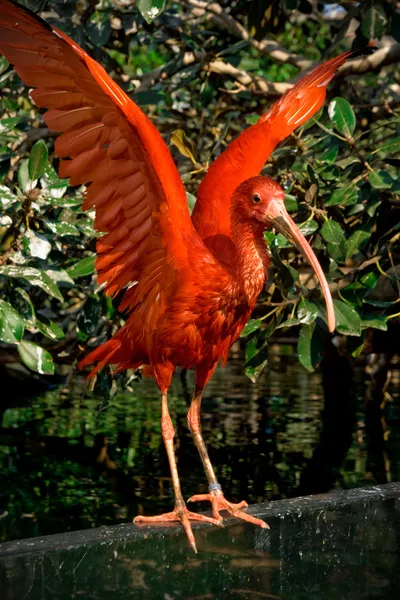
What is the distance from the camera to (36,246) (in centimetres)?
462

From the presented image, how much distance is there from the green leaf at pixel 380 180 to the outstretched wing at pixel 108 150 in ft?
5.03

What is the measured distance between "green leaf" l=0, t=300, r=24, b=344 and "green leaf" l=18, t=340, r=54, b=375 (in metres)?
0.30

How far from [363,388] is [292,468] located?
10.5ft

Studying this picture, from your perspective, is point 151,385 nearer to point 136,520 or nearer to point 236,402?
point 236,402

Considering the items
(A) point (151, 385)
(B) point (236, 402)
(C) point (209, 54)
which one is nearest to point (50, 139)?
(C) point (209, 54)

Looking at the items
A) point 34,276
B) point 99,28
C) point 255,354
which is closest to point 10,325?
point 34,276

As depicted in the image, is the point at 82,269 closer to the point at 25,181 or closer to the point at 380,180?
the point at 25,181

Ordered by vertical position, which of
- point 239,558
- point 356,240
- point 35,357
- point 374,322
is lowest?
point 239,558

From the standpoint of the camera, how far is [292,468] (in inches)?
294

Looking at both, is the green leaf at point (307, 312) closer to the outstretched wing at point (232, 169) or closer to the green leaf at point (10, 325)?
the outstretched wing at point (232, 169)

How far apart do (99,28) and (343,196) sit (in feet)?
5.53

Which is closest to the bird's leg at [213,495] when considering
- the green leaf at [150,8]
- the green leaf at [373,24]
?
the green leaf at [150,8]

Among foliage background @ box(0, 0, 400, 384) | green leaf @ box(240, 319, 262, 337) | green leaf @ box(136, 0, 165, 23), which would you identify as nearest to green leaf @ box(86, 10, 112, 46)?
foliage background @ box(0, 0, 400, 384)

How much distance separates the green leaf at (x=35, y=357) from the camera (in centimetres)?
458
